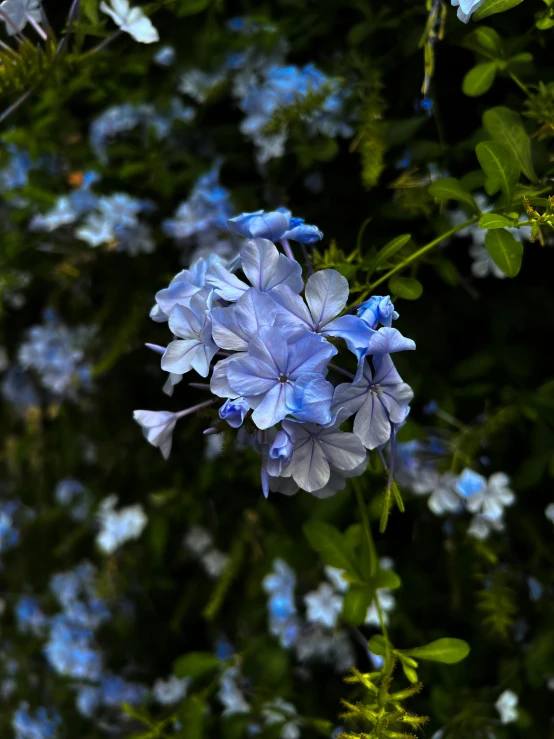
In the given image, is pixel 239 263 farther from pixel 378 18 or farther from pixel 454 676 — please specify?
pixel 454 676

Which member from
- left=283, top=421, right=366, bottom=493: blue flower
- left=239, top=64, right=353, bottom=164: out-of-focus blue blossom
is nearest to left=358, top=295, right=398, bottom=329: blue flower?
left=283, top=421, right=366, bottom=493: blue flower

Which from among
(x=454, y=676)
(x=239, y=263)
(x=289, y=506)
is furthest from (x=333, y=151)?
(x=454, y=676)

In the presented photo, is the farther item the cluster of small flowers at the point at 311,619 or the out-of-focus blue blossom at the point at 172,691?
the out-of-focus blue blossom at the point at 172,691

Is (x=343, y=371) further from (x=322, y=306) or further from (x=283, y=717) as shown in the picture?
(x=283, y=717)

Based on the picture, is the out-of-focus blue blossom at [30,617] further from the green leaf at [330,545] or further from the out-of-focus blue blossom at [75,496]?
the green leaf at [330,545]

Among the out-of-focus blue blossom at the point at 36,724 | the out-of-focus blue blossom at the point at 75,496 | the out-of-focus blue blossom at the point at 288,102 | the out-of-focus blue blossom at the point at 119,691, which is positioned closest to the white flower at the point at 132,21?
the out-of-focus blue blossom at the point at 288,102

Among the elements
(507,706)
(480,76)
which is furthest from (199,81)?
(507,706)

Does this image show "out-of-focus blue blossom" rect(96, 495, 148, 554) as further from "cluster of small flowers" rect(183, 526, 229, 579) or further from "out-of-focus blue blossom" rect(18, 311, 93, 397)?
"out-of-focus blue blossom" rect(18, 311, 93, 397)
